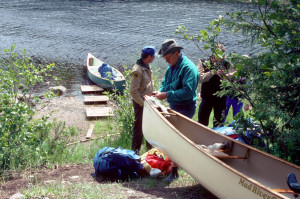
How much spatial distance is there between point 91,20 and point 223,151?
21.6 m

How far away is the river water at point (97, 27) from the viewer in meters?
18.0

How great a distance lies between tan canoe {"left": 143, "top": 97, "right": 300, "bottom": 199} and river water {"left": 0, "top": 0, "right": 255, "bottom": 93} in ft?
32.6

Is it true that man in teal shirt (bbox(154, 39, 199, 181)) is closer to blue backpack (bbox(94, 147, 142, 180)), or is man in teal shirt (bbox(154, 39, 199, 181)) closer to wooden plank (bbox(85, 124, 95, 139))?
blue backpack (bbox(94, 147, 142, 180))

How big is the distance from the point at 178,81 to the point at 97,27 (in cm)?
1895

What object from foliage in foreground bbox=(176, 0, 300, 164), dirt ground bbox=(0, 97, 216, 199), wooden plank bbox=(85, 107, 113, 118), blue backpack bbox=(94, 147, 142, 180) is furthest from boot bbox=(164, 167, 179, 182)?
wooden plank bbox=(85, 107, 113, 118)

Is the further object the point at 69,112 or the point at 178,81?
the point at 69,112

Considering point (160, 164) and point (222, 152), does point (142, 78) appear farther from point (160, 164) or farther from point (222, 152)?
point (222, 152)

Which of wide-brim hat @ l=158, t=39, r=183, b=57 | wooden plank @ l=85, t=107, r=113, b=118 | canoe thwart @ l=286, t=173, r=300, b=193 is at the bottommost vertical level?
wooden plank @ l=85, t=107, r=113, b=118

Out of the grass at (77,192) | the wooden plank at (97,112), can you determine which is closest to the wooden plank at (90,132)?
the wooden plank at (97,112)

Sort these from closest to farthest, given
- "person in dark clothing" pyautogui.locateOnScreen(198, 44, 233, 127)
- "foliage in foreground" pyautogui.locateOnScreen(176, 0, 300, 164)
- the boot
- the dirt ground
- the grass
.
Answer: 1. "foliage in foreground" pyautogui.locateOnScreen(176, 0, 300, 164)
2. the grass
3. the dirt ground
4. the boot
5. "person in dark clothing" pyautogui.locateOnScreen(198, 44, 233, 127)

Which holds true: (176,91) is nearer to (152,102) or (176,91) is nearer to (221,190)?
(152,102)

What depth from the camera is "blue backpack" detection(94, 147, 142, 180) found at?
16.5 ft

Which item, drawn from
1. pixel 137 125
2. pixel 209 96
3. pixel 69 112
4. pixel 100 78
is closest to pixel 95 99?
pixel 69 112

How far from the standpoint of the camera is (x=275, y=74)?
3.75 m
